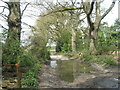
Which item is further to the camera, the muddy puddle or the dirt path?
the muddy puddle

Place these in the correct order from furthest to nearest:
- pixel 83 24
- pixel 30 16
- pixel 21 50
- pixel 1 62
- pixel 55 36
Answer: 1. pixel 55 36
2. pixel 83 24
3. pixel 30 16
4. pixel 21 50
5. pixel 1 62

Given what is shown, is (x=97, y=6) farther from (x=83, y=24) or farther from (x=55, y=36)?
(x=55, y=36)

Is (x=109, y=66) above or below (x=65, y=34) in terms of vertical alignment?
below

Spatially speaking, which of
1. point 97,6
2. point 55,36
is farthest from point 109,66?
point 55,36

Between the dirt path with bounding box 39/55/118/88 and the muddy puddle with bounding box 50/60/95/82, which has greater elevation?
the dirt path with bounding box 39/55/118/88

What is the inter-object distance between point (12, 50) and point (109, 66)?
21.5ft

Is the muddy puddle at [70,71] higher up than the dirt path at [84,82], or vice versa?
the dirt path at [84,82]

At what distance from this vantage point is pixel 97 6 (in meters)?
17.0

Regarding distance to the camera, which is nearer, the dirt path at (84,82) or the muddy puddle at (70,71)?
the dirt path at (84,82)

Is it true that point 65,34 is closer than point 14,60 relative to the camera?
No

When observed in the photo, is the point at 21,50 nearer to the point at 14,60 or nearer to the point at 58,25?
the point at 14,60

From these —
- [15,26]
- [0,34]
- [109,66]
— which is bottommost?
[109,66]

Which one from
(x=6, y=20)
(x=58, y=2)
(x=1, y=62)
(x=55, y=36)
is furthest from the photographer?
(x=55, y=36)

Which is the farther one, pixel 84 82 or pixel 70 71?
pixel 70 71
